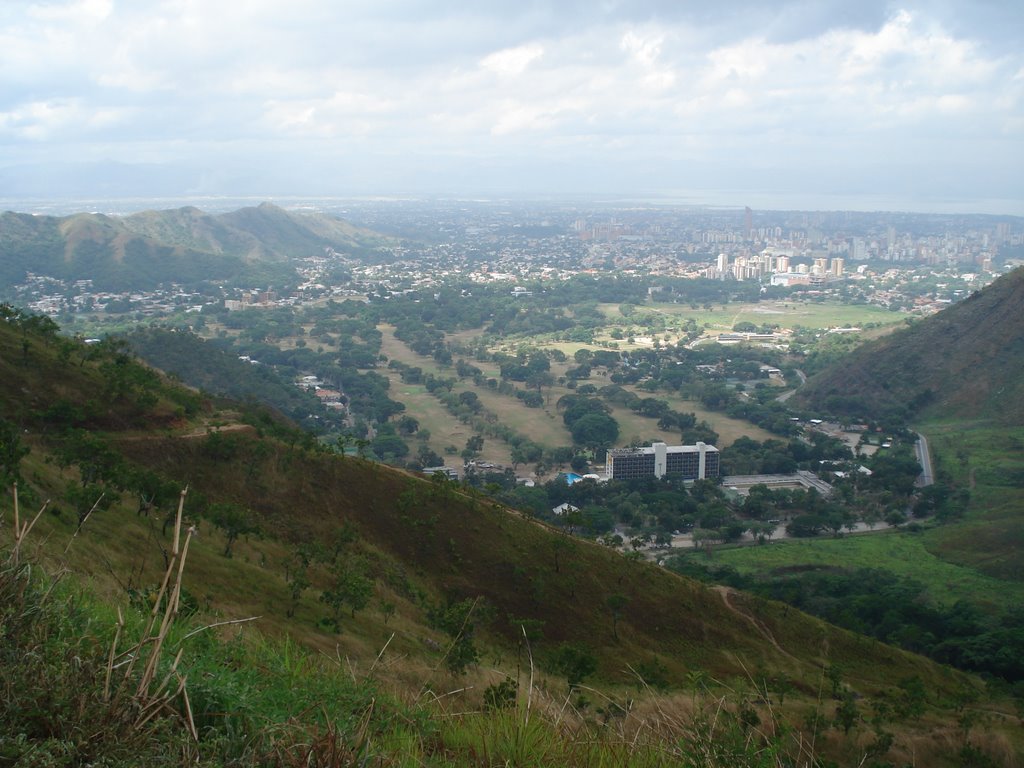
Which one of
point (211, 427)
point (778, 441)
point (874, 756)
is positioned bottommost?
point (778, 441)

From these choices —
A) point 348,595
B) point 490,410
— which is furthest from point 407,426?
point 348,595

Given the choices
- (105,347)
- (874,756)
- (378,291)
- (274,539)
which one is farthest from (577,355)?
(874,756)

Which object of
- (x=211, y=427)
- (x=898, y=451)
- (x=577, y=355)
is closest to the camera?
(x=211, y=427)

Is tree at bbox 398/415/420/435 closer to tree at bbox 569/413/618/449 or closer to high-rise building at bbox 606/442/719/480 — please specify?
tree at bbox 569/413/618/449

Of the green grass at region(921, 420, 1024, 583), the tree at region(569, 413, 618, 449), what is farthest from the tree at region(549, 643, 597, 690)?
the tree at region(569, 413, 618, 449)

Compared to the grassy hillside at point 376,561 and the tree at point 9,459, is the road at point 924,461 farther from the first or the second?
the tree at point 9,459

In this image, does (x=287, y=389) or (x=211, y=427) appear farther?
(x=287, y=389)

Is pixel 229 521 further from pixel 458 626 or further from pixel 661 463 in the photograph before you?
pixel 661 463

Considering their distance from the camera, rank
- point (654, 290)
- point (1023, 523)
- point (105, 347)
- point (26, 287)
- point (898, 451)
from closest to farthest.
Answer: point (105, 347)
point (1023, 523)
point (898, 451)
point (26, 287)
point (654, 290)

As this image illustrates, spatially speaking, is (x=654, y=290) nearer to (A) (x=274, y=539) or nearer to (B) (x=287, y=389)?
(B) (x=287, y=389)
